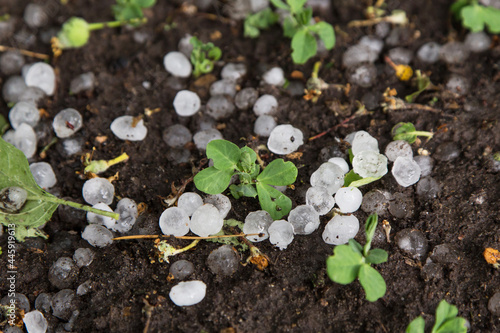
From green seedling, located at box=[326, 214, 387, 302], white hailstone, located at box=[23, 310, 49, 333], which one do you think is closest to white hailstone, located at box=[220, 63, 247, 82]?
green seedling, located at box=[326, 214, 387, 302]

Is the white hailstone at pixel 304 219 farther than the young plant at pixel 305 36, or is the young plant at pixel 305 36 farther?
the young plant at pixel 305 36

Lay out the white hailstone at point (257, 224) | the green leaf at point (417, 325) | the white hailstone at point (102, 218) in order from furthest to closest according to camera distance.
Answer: the white hailstone at point (102, 218) → the white hailstone at point (257, 224) → the green leaf at point (417, 325)

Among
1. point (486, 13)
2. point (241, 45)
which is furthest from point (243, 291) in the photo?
point (486, 13)

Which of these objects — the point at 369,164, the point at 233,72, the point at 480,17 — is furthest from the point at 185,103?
the point at 480,17

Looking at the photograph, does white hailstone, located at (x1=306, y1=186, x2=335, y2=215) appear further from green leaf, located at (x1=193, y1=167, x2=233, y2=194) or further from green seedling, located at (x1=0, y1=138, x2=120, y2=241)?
green seedling, located at (x1=0, y1=138, x2=120, y2=241)

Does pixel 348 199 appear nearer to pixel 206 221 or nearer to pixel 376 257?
pixel 376 257

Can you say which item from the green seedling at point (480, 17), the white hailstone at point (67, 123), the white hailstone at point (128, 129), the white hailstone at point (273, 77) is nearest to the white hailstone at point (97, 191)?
the white hailstone at point (128, 129)

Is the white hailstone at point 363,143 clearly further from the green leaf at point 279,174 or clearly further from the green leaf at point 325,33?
the green leaf at point 325,33
